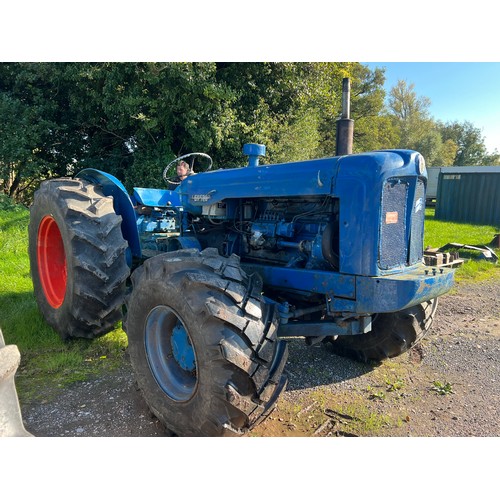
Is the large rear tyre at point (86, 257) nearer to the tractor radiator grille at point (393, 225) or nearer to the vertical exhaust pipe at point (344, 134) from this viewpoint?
the vertical exhaust pipe at point (344, 134)

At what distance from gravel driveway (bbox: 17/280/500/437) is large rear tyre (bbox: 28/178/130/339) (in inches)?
23.6

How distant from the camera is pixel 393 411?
3.14 m

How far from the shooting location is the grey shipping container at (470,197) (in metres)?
18.3

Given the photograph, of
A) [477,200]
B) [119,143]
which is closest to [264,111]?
[119,143]

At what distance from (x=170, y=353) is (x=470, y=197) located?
19.7 metres

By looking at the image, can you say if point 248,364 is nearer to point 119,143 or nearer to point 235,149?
point 235,149

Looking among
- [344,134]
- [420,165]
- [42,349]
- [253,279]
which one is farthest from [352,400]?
[42,349]

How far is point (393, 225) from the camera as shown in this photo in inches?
112

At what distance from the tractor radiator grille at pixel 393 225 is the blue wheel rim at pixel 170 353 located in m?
1.47

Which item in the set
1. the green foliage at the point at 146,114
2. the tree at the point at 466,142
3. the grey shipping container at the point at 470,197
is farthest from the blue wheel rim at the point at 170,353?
the tree at the point at 466,142

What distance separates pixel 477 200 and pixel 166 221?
18120mm

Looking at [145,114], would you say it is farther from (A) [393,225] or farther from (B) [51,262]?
(A) [393,225]

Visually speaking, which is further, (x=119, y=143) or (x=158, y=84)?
(x=119, y=143)

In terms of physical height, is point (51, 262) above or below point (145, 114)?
below
